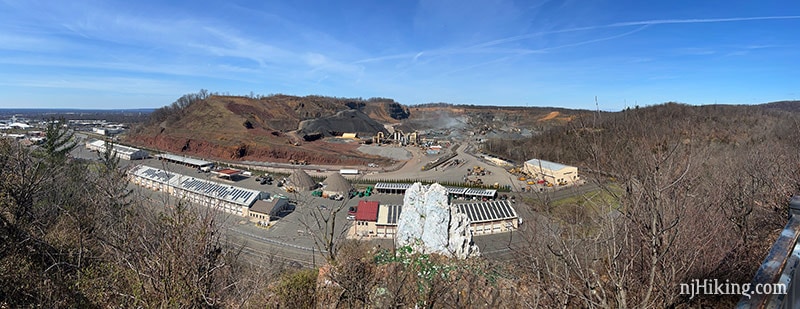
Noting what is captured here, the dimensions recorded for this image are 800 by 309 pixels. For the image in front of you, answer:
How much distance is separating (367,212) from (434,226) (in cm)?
602

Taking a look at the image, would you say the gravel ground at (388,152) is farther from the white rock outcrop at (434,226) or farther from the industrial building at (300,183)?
the white rock outcrop at (434,226)

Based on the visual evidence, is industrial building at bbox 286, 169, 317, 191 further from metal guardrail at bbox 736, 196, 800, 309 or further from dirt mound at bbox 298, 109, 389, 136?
dirt mound at bbox 298, 109, 389, 136

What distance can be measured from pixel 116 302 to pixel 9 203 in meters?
3.96

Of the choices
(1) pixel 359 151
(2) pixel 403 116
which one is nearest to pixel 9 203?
(1) pixel 359 151

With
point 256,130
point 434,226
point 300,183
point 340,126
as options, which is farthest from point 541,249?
point 340,126

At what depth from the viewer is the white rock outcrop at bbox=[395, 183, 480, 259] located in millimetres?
14594

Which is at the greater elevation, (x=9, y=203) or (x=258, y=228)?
(x=9, y=203)

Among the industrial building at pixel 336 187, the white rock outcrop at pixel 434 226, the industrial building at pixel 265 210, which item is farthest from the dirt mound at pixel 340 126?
the white rock outcrop at pixel 434 226

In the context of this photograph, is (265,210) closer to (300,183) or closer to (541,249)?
(300,183)

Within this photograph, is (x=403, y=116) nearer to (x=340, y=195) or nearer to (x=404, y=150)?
(x=404, y=150)

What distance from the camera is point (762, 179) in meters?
9.73

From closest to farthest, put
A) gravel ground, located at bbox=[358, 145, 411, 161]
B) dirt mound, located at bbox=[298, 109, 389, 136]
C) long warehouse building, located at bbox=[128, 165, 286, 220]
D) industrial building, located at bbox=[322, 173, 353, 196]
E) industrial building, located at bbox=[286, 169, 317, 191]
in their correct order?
long warehouse building, located at bbox=[128, 165, 286, 220] → industrial building, located at bbox=[322, 173, 353, 196] → industrial building, located at bbox=[286, 169, 317, 191] → gravel ground, located at bbox=[358, 145, 411, 161] → dirt mound, located at bbox=[298, 109, 389, 136]

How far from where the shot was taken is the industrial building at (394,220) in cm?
1934

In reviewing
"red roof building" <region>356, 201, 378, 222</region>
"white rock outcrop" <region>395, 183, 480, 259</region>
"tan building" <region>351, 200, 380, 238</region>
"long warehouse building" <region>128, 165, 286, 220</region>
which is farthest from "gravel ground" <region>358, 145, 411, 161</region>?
"white rock outcrop" <region>395, 183, 480, 259</region>
